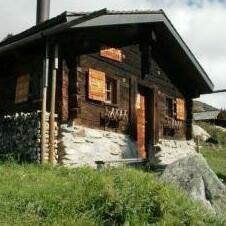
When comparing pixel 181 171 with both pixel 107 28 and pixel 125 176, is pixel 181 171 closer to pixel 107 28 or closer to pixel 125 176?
pixel 125 176

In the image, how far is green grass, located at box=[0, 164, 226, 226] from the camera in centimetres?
887

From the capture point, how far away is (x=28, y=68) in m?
16.7

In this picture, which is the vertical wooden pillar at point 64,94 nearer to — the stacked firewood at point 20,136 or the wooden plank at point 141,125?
the stacked firewood at point 20,136

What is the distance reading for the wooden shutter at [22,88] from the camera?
16.5m

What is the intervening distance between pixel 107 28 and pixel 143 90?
3334mm

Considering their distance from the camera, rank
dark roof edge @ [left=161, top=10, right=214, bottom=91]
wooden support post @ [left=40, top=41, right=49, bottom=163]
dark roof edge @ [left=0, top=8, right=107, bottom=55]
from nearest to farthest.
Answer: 1. dark roof edge @ [left=0, top=8, right=107, bottom=55]
2. wooden support post @ [left=40, top=41, right=49, bottom=163]
3. dark roof edge @ [left=161, top=10, right=214, bottom=91]

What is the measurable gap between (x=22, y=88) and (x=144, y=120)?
4.97 meters

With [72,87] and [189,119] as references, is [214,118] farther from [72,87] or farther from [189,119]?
[72,87]

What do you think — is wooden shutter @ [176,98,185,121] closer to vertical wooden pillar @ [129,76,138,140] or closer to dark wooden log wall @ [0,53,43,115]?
vertical wooden pillar @ [129,76,138,140]

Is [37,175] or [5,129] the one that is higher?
[5,129]

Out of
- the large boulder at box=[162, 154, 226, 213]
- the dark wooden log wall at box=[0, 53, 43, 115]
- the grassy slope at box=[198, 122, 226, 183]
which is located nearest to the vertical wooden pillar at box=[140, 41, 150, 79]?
the dark wooden log wall at box=[0, 53, 43, 115]

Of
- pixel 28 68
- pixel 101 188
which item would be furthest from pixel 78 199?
pixel 28 68

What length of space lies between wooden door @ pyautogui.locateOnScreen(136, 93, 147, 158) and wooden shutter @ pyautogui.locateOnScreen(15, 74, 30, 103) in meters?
4.33

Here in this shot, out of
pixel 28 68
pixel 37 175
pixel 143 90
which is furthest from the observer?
pixel 143 90
